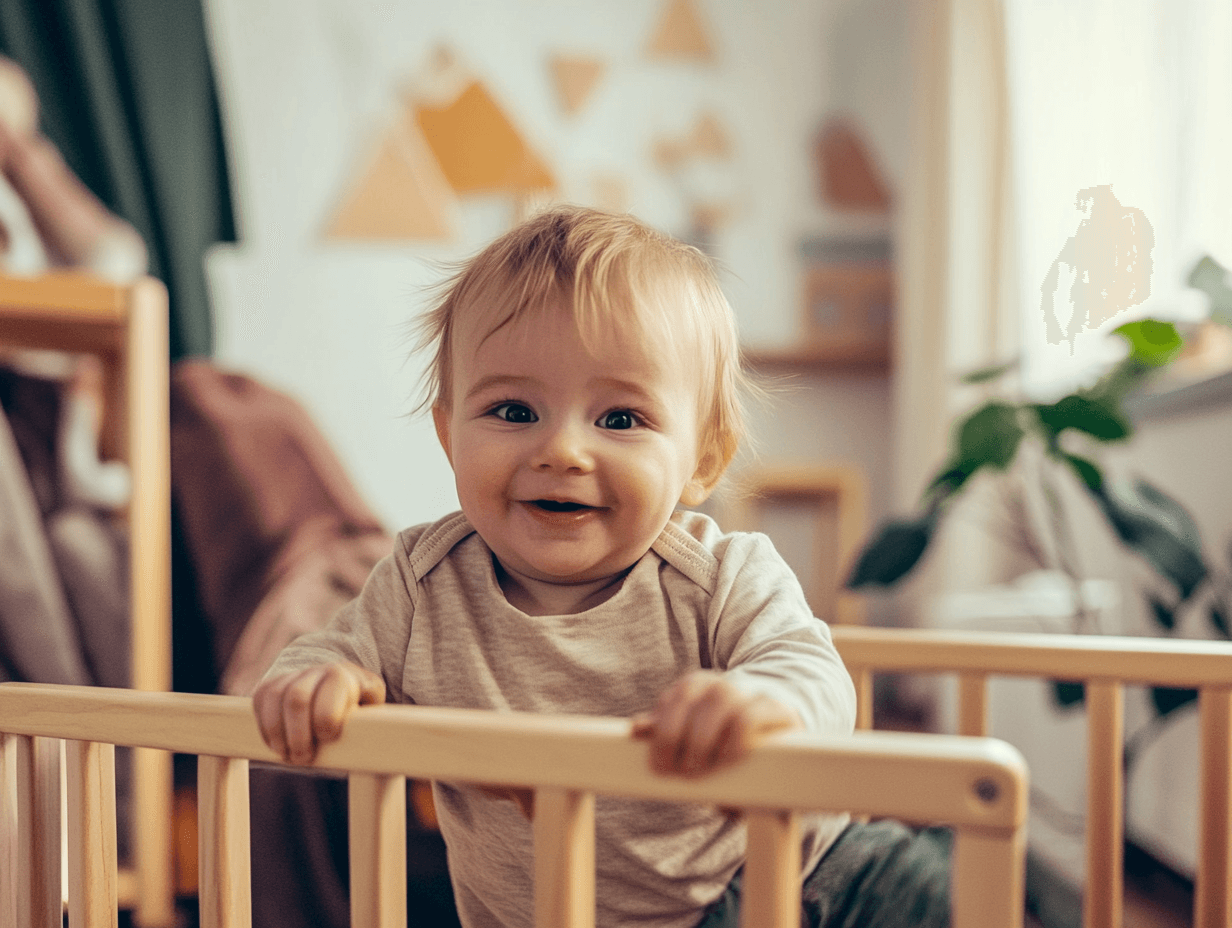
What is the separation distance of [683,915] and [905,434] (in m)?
1.90

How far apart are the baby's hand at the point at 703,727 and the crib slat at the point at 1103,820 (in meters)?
0.39

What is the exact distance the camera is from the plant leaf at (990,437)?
1.11m

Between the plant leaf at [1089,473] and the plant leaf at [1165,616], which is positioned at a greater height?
the plant leaf at [1089,473]

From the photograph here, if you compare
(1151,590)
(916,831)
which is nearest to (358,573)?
(916,831)

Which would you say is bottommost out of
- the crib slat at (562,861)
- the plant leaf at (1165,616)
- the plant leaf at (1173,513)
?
the plant leaf at (1165,616)

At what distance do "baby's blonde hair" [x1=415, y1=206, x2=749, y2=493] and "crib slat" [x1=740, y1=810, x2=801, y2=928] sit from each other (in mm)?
A: 275

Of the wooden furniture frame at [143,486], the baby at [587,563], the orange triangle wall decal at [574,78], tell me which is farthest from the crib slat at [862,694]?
the orange triangle wall decal at [574,78]

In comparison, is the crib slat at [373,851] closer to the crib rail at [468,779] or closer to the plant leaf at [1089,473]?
the crib rail at [468,779]

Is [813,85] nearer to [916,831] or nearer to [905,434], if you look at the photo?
[905,434]

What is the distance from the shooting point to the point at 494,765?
372 mm

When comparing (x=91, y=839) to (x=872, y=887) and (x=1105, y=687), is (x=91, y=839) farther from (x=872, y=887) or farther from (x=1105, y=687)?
(x=1105, y=687)

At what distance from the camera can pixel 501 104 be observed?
238 cm

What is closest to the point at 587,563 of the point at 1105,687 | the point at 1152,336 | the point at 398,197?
the point at 1105,687

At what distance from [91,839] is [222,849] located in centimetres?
8
